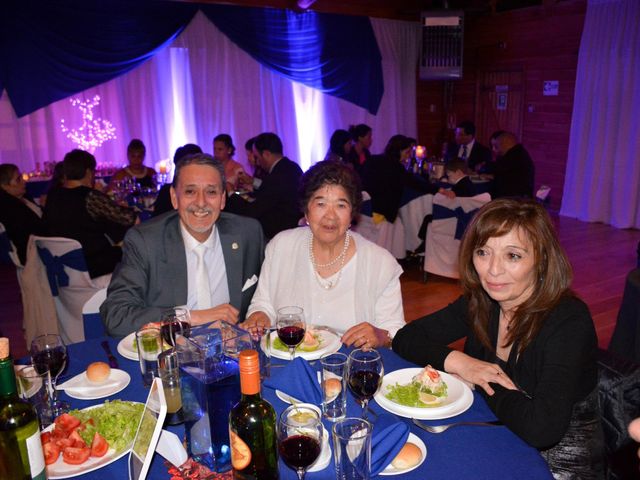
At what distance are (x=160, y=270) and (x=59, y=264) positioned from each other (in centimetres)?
140

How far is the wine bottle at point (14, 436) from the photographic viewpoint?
1157 millimetres

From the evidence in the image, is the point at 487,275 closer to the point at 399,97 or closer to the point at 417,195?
the point at 417,195

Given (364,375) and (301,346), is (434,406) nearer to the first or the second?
(364,375)

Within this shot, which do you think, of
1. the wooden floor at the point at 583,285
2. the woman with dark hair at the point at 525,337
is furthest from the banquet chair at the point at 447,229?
the woman with dark hair at the point at 525,337

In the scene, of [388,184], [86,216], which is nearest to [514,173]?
[388,184]

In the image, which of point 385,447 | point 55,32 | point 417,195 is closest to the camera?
point 385,447

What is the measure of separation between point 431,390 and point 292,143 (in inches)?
329

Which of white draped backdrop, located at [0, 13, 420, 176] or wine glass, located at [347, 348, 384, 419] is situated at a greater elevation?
white draped backdrop, located at [0, 13, 420, 176]

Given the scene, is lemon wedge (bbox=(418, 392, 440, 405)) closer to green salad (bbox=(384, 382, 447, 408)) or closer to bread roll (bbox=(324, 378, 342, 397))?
green salad (bbox=(384, 382, 447, 408))

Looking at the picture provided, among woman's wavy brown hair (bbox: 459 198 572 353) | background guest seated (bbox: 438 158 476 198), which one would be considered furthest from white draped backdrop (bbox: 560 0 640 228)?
woman's wavy brown hair (bbox: 459 198 572 353)

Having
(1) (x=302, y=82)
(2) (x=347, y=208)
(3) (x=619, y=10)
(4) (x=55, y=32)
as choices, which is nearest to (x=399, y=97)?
(1) (x=302, y=82)

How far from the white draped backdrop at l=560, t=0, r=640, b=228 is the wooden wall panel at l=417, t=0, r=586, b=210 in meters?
0.29

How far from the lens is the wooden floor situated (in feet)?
15.6

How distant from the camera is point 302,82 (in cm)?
934
